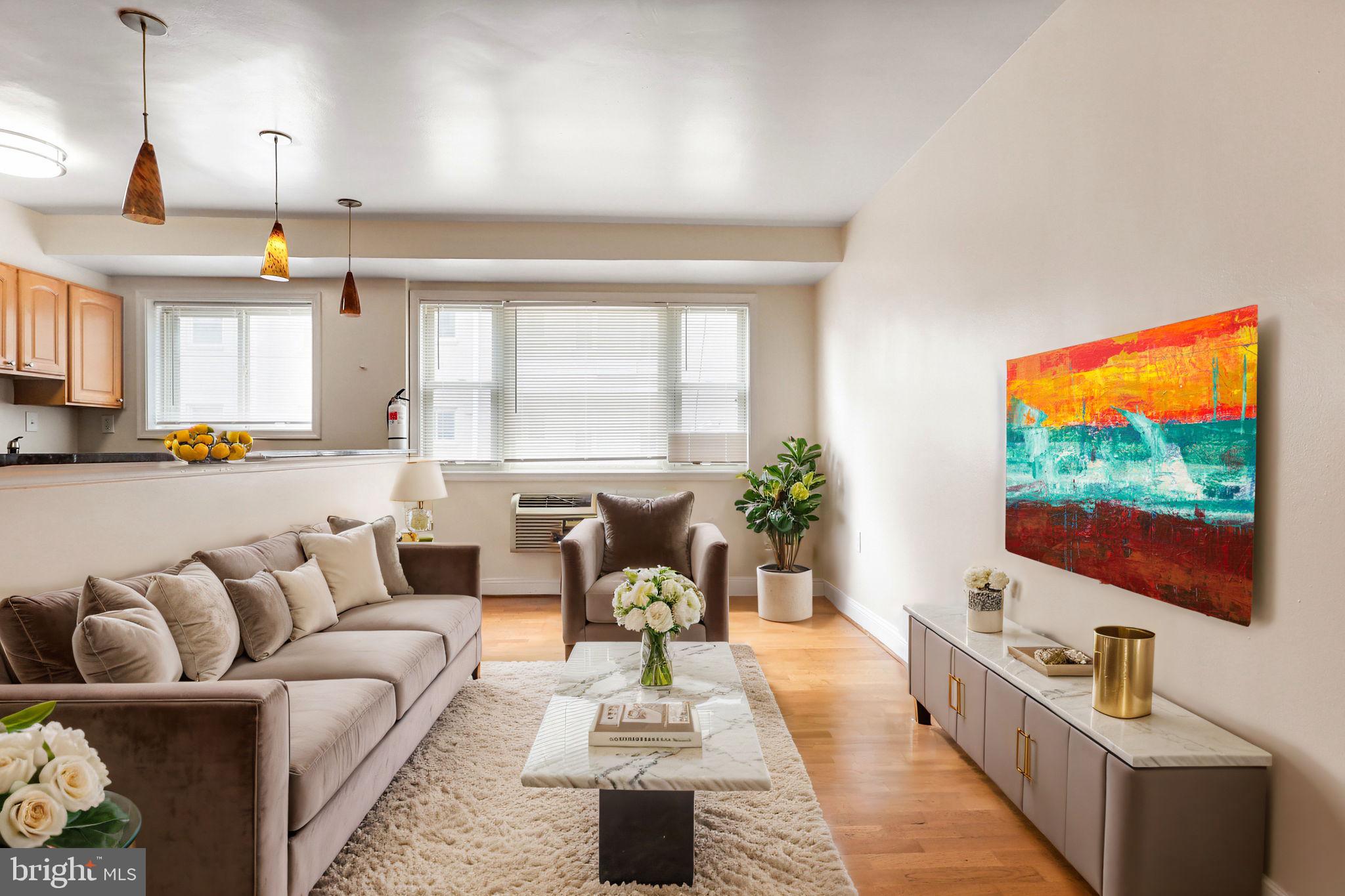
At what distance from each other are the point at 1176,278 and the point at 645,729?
1.92 metres

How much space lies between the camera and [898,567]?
13.2 ft

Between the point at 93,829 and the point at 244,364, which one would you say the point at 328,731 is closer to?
the point at 93,829

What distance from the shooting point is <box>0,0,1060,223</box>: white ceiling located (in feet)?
8.25

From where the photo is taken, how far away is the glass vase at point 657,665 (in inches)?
94.9

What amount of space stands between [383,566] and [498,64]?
2.31 metres

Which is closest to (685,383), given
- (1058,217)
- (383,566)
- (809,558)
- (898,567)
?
(809,558)

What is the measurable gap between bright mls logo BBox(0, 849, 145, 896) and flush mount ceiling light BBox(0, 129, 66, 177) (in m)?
4.04

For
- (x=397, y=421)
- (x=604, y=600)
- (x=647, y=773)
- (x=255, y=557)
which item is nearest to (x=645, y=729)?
(x=647, y=773)

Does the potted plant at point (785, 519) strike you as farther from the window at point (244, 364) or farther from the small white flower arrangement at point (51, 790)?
the small white flower arrangement at point (51, 790)

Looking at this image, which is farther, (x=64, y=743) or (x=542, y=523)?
(x=542, y=523)

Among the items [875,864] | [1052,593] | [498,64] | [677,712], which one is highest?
[498,64]

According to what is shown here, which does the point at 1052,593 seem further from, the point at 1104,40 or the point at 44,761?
the point at 44,761

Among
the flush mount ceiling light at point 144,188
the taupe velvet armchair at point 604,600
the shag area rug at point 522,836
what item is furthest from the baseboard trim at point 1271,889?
the flush mount ceiling light at point 144,188

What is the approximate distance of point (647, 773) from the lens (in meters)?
1.81
